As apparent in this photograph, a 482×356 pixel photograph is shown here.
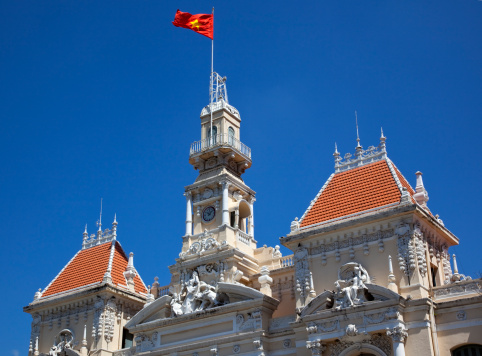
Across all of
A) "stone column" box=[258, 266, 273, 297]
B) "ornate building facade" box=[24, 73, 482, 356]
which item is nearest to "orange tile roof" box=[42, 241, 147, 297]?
"ornate building facade" box=[24, 73, 482, 356]

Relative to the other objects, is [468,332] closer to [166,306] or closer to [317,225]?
[317,225]

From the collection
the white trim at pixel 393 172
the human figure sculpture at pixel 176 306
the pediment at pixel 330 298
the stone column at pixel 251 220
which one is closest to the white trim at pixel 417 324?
the pediment at pixel 330 298

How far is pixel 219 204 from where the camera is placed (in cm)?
4050

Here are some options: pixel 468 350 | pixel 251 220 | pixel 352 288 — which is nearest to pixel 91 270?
pixel 251 220

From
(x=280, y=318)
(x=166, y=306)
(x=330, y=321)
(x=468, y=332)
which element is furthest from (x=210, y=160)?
(x=468, y=332)

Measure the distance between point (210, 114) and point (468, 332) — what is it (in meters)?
22.0

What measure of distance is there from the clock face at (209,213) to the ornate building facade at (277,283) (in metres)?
0.07

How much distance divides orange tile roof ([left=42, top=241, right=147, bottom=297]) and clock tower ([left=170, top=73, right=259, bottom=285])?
5.55 meters

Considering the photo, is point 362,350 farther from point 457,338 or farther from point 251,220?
point 251,220

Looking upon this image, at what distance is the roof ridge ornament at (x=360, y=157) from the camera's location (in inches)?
1422

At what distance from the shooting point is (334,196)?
35.2 meters

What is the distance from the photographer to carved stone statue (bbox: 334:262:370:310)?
98.5 ft

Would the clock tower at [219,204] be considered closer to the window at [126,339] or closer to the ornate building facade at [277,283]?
the ornate building facade at [277,283]

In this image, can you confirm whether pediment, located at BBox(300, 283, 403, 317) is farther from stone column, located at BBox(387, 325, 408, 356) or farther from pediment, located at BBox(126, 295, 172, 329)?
pediment, located at BBox(126, 295, 172, 329)
